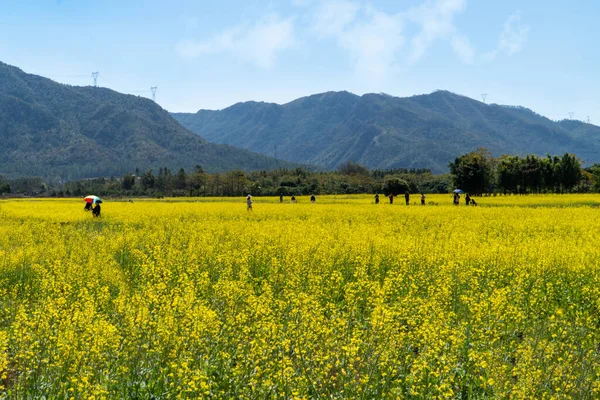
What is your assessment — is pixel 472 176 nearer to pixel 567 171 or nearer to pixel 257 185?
pixel 567 171

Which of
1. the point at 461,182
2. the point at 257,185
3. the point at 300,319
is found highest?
the point at 257,185

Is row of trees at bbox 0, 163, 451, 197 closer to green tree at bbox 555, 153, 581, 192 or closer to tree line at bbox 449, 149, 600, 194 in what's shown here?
tree line at bbox 449, 149, 600, 194

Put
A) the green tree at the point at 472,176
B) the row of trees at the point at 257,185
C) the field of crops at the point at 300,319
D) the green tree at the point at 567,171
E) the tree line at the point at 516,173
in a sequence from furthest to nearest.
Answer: the row of trees at the point at 257,185, the green tree at the point at 567,171, the tree line at the point at 516,173, the green tree at the point at 472,176, the field of crops at the point at 300,319

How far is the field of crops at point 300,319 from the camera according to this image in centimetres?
550

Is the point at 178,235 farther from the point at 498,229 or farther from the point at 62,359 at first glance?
the point at 498,229

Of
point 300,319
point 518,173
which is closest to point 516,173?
point 518,173

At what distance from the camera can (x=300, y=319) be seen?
262 inches

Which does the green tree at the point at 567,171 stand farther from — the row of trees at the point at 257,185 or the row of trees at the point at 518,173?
the row of trees at the point at 257,185

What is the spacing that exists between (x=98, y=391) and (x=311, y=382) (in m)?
2.43

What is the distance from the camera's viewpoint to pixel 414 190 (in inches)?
4345

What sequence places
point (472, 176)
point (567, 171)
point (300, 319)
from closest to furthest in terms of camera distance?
point (300, 319), point (472, 176), point (567, 171)

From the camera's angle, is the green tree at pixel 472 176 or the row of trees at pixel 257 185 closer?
the green tree at pixel 472 176

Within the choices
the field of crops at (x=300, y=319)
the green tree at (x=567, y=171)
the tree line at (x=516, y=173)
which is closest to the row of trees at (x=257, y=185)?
the tree line at (x=516, y=173)

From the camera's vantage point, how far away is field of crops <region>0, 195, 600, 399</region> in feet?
18.1
